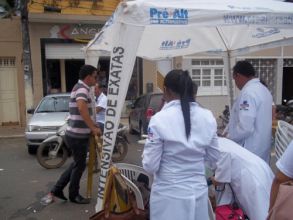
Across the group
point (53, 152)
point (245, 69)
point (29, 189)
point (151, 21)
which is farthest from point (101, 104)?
point (151, 21)

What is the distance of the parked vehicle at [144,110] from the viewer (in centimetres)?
1057

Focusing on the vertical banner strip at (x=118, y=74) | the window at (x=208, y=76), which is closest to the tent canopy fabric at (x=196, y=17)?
the vertical banner strip at (x=118, y=74)

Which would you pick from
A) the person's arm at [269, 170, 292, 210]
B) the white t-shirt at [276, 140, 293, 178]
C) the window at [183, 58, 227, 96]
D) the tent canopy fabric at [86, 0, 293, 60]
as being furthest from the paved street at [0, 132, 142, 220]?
the window at [183, 58, 227, 96]

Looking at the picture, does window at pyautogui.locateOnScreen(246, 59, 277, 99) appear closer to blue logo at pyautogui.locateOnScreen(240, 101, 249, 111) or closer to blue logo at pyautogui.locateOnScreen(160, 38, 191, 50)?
blue logo at pyautogui.locateOnScreen(160, 38, 191, 50)

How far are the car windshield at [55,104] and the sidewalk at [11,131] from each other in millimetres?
3260

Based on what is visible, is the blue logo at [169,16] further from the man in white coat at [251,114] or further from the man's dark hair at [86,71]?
the man's dark hair at [86,71]

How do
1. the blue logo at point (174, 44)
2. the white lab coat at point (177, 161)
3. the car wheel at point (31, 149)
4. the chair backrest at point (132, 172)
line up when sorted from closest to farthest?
the white lab coat at point (177, 161) < the chair backrest at point (132, 172) < the blue logo at point (174, 44) < the car wheel at point (31, 149)

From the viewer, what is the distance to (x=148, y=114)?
10406 mm

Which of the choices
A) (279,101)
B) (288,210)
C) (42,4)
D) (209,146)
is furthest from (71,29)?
(288,210)

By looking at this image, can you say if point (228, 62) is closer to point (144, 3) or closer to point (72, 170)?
point (72, 170)

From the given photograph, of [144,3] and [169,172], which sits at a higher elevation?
[144,3]

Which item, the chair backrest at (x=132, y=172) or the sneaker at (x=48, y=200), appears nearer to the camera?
the chair backrest at (x=132, y=172)

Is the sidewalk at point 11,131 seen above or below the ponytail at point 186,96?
below

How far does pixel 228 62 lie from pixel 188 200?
15.1 feet
